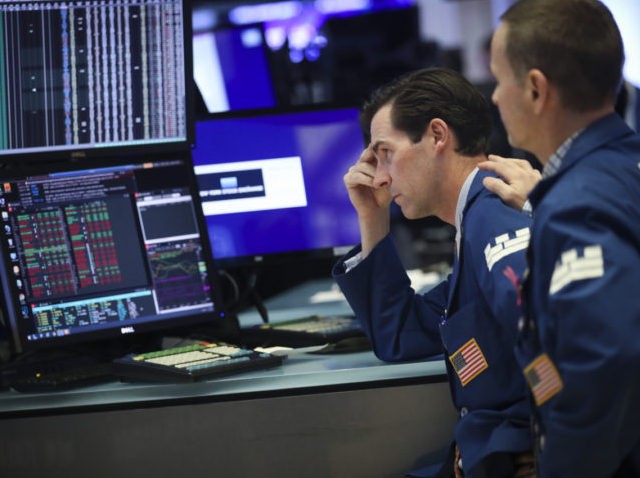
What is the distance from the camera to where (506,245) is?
1546mm

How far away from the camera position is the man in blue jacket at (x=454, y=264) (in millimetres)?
1573

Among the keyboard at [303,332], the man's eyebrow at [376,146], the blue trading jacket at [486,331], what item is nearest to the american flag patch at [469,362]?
the blue trading jacket at [486,331]

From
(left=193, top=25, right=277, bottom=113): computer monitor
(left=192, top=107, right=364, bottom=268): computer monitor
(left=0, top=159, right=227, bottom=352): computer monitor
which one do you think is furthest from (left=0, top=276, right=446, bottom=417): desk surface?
(left=193, top=25, right=277, bottom=113): computer monitor

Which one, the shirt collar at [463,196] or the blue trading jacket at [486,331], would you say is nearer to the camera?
the blue trading jacket at [486,331]

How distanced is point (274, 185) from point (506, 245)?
3.72 feet

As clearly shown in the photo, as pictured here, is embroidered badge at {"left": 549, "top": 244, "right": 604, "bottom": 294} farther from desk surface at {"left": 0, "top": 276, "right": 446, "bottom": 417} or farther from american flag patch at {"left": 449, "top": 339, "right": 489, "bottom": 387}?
desk surface at {"left": 0, "top": 276, "right": 446, "bottom": 417}

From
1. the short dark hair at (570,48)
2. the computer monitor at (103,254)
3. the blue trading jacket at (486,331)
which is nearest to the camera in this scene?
the short dark hair at (570,48)

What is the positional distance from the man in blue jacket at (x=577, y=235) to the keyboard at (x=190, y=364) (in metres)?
0.76

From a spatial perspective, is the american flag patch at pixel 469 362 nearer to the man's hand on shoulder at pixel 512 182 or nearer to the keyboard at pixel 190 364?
the man's hand on shoulder at pixel 512 182

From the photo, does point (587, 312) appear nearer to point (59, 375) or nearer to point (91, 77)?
point (59, 375)

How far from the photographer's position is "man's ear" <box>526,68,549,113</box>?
1.32 metres

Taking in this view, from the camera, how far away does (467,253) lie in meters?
1.66

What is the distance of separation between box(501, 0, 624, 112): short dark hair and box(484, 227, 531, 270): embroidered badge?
27 cm

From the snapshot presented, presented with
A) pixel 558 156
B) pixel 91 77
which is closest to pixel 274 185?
pixel 91 77
